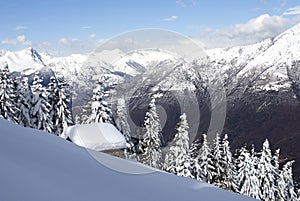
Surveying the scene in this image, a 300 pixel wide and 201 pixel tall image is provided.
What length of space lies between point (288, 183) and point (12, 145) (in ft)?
115

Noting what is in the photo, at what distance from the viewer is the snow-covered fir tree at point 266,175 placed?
108ft

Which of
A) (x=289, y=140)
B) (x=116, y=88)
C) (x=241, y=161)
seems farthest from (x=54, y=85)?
(x=289, y=140)

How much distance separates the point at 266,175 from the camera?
109 ft

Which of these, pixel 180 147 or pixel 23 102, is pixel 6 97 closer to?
pixel 23 102

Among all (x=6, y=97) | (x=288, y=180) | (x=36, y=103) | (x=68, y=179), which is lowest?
(x=288, y=180)

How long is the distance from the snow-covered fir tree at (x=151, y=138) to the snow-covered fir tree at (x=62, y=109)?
7.56 m

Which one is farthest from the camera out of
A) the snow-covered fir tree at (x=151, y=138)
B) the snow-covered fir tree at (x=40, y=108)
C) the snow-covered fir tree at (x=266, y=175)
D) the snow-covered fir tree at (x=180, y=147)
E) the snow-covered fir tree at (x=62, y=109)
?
the snow-covered fir tree at (x=151, y=138)

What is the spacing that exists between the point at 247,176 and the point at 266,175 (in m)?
2.30

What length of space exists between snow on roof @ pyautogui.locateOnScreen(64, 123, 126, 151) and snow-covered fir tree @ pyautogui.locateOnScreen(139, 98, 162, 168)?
17929 millimetres

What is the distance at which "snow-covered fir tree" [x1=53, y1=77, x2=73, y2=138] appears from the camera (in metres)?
→ 32.5

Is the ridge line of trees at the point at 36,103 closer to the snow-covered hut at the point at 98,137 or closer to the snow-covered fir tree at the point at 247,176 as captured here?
the snow-covered hut at the point at 98,137

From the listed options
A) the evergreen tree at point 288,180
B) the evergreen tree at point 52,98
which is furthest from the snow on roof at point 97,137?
the evergreen tree at point 288,180

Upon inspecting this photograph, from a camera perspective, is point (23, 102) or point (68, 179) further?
point (23, 102)

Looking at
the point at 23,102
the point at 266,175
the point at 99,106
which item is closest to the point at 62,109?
the point at 23,102
